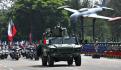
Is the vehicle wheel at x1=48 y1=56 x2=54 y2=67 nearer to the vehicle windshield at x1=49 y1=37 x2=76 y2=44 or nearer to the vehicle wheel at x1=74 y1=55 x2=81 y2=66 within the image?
the vehicle windshield at x1=49 y1=37 x2=76 y2=44

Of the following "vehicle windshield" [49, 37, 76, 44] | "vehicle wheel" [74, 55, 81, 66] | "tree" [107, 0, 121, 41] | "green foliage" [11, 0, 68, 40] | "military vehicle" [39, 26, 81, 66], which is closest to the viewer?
"military vehicle" [39, 26, 81, 66]

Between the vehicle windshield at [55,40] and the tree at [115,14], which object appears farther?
the tree at [115,14]

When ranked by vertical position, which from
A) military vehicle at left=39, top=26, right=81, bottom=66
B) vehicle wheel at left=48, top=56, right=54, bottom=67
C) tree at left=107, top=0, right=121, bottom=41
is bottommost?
tree at left=107, top=0, right=121, bottom=41

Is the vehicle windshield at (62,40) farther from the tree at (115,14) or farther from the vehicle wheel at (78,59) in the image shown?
the tree at (115,14)

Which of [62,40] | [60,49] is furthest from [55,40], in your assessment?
[60,49]

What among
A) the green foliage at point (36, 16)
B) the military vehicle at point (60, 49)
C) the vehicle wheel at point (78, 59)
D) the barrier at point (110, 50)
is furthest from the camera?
the green foliage at point (36, 16)

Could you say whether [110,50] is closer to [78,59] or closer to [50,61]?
[78,59]

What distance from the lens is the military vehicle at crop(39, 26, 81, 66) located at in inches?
1321

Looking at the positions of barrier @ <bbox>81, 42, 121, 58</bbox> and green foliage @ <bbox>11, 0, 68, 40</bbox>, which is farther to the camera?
green foliage @ <bbox>11, 0, 68, 40</bbox>

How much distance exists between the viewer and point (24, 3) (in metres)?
99.8

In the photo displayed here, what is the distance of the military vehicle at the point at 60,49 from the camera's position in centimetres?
3356

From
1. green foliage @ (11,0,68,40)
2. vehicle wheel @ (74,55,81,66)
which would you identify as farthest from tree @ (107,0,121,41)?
vehicle wheel @ (74,55,81,66)

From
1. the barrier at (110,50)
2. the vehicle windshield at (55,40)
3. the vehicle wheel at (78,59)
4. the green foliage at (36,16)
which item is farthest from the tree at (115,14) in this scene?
the vehicle windshield at (55,40)

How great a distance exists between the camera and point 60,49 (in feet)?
110
